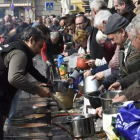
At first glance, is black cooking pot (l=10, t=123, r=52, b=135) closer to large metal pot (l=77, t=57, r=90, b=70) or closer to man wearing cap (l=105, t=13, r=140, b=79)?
large metal pot (l=77, t=57, r=90, b=70)

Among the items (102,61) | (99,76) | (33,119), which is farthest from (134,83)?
(33,119)

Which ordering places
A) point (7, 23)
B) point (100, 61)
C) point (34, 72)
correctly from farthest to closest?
point (7, 23) → point (100, 61) → point (34, 72)

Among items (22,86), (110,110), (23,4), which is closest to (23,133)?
(22,86)

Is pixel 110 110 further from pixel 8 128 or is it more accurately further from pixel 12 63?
pixel 8 128

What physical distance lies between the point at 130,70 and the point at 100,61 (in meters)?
1.65

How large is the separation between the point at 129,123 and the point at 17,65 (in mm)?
2004

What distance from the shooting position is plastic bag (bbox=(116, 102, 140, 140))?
2.95m

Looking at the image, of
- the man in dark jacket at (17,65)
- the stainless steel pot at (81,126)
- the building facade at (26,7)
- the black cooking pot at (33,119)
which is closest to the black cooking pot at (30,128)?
the black cooking pot at (33,119)

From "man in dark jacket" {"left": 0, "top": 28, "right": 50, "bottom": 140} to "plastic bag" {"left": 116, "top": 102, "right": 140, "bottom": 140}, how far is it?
73.3 inches

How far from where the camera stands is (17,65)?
464cm

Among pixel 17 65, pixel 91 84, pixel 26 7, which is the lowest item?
pixel 26 7

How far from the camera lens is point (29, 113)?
289 inches

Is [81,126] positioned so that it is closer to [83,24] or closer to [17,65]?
[17,65]

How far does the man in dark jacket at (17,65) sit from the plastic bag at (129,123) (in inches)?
73.3
